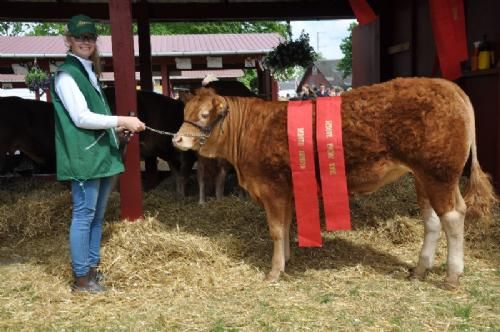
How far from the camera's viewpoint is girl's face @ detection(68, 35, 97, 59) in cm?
336

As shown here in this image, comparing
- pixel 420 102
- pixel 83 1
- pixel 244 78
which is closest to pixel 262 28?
pixel 244 78

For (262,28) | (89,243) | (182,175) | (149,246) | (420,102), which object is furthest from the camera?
(262,28)

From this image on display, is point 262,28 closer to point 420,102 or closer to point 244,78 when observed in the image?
point 244,78

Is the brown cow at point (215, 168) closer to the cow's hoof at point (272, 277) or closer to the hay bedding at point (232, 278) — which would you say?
the hay bedding at point (232, 278)

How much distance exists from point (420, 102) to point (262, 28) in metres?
39.3

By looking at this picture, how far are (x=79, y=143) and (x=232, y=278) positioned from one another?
5.17 feet

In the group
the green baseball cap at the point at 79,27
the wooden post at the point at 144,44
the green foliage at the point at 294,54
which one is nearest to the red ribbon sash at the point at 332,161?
the green baseball cap at the point at 79,27

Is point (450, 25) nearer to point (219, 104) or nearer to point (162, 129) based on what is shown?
point (219, 104)

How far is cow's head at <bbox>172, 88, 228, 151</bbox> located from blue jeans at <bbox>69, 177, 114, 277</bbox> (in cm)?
67

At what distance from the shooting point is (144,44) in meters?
8.77

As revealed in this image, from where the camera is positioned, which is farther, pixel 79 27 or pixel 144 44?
pixel 144 44

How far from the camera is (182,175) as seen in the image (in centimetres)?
721

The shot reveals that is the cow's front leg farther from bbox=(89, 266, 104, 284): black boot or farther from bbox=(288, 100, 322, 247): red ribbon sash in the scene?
bbox=(89, 266, 104, 284): black boot

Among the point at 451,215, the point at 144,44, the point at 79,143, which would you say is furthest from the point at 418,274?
the point at 144,44
